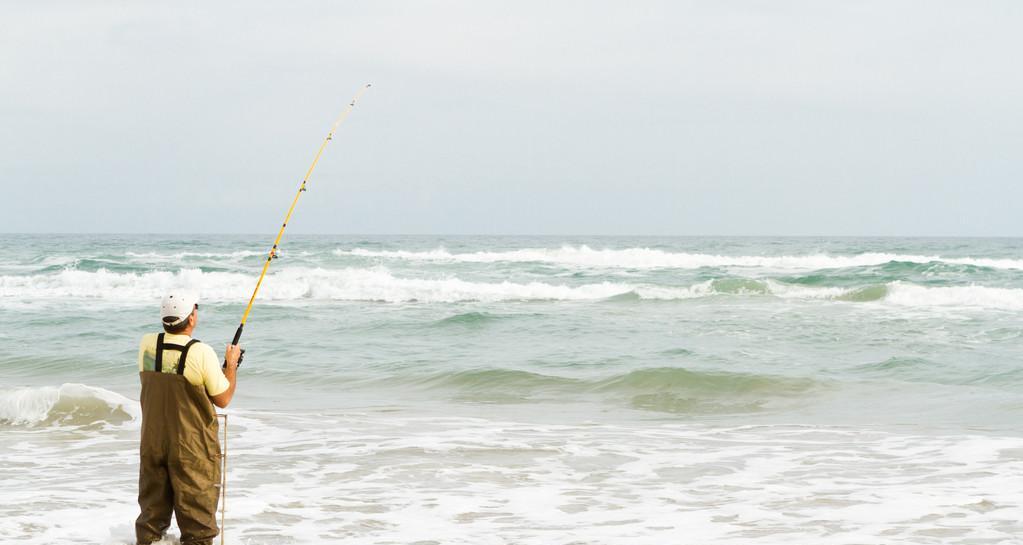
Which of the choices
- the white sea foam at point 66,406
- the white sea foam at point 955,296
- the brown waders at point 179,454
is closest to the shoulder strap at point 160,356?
the brown waders at point 179,454

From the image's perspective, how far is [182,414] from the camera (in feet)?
13.3

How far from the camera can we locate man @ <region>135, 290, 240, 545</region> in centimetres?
399

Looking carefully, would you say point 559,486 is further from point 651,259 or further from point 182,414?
point 651,259

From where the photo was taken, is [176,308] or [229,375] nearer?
[176,308]

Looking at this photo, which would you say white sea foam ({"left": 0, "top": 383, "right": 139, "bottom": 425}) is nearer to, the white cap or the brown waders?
the brown waders

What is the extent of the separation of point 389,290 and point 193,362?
69.6ft

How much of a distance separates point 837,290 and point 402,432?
1855 cm

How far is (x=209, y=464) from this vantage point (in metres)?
4.18

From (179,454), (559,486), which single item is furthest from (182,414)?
(559,486)

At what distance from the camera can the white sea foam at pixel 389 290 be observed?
2264 centimetres

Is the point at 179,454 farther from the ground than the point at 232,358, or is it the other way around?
the point at 232,358

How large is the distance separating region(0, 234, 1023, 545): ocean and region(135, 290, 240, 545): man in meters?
0.82

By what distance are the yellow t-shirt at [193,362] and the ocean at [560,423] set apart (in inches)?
50.1

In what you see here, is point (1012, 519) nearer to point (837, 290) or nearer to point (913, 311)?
point (913, 311)
